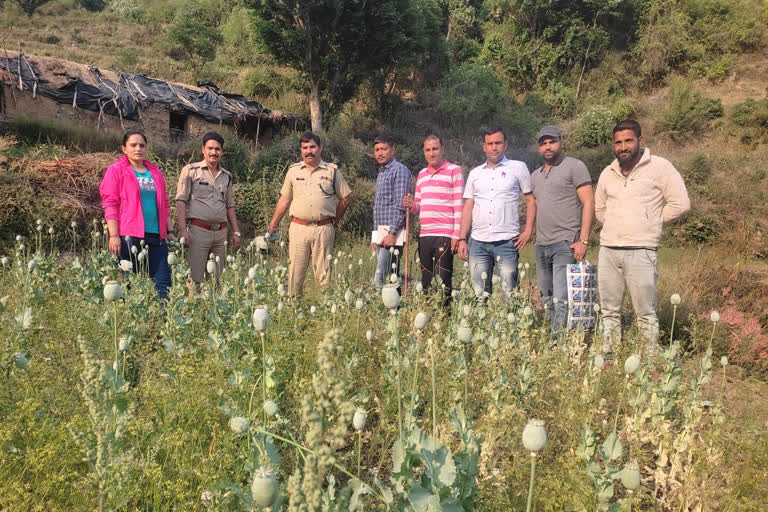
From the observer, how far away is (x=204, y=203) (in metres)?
4.71

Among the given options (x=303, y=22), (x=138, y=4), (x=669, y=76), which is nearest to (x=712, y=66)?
(x=669, y=76)

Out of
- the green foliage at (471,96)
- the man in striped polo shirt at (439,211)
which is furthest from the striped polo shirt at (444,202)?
the green foliage at (471,96)

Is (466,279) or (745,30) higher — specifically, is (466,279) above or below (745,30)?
below

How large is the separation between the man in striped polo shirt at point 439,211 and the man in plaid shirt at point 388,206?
0.20m

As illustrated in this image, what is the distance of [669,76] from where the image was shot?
29.8m

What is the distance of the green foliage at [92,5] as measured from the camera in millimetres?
49091

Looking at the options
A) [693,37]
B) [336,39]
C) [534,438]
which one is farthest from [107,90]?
[693,37]

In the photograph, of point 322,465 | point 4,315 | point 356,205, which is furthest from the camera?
point 356,205

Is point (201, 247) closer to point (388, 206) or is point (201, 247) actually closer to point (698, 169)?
point (388, 206)

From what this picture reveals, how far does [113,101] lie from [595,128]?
22265 millimetres

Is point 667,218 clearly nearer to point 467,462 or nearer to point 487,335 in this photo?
point 487,335

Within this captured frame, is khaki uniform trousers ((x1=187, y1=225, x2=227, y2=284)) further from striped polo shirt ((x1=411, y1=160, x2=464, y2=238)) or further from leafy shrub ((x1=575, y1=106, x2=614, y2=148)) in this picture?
leafy shrub ((x1=575, y1=106, x2=614, y2=148))

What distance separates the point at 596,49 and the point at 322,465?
36367 mm

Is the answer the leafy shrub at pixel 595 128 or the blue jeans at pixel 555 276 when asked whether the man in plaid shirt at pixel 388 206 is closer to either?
the blue jeans at pixel 555 276
